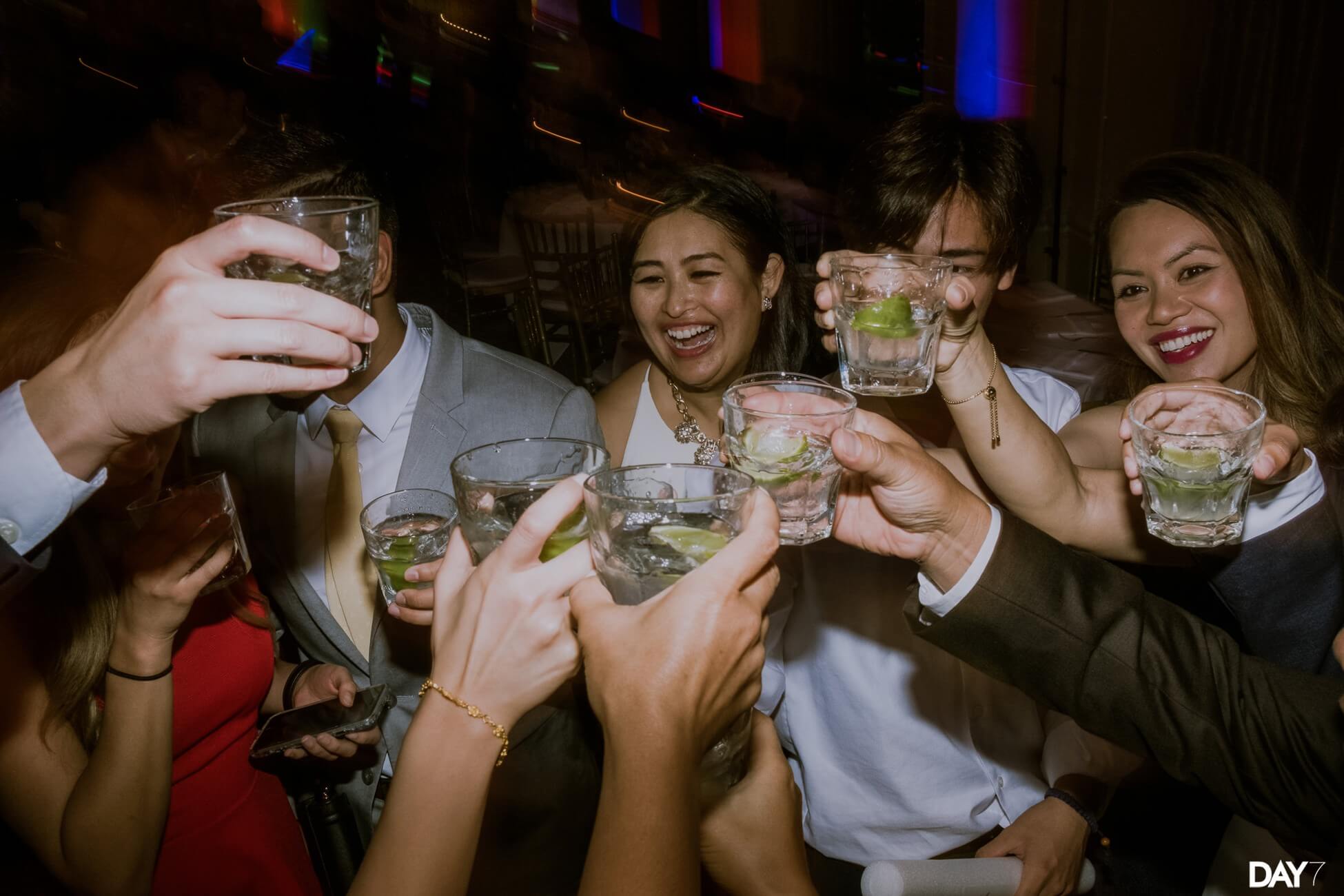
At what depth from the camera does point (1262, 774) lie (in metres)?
1.41

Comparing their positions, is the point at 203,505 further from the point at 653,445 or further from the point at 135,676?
the point at 653,445

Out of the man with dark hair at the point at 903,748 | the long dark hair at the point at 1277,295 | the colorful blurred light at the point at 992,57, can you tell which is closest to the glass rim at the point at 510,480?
the man with dark hair at the point at 903,748

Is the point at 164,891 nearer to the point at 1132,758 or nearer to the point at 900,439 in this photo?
the point at 900,439

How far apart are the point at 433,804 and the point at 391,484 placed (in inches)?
52.8

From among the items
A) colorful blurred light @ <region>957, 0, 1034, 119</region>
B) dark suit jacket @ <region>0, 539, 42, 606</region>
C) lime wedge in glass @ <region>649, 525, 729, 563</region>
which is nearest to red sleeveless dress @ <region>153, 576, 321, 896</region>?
dark suit jacket @ <region>0, 539, 42, 606</region>

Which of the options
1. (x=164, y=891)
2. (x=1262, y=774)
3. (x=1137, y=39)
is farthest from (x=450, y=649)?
(x=1137, y=39)

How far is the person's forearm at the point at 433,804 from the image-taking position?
1169 mm

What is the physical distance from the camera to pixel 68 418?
1097 millimetres

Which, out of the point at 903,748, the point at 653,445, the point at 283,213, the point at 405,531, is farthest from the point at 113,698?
the point at 903,748

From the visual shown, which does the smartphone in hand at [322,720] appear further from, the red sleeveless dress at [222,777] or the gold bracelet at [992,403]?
the gold bracelet at [992,403]

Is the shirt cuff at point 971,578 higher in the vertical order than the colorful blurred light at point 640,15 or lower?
lower

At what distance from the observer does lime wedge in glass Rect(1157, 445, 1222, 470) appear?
1521mm

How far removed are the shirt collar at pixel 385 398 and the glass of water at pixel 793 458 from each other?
126 cm

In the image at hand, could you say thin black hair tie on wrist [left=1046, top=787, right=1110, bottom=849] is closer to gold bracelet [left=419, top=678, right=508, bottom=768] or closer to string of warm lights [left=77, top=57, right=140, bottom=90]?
gold bracelet [left=419, top=678, right=508, bottom=768]
